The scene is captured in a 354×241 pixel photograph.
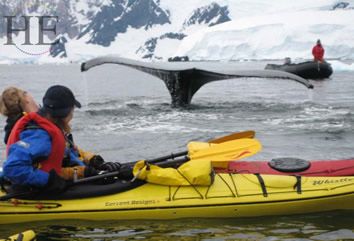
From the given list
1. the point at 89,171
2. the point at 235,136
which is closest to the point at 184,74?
the point at 235,136

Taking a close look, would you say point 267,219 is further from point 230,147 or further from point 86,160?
point 86,160

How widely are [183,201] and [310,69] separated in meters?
26.1

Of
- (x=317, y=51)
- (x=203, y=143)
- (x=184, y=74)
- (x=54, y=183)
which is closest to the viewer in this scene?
(x=54, y=183)

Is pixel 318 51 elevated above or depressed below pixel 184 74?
above

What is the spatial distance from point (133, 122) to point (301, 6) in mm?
152519

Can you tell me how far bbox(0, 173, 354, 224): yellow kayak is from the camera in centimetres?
645

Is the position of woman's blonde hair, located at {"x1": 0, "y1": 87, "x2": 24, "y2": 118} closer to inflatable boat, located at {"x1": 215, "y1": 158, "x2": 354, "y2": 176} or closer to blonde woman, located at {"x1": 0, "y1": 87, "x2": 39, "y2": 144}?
blonde woman, located at {"x1": 0, "y1": 87, "x2": 39, "y2": 144}

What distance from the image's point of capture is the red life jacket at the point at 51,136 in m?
5.77

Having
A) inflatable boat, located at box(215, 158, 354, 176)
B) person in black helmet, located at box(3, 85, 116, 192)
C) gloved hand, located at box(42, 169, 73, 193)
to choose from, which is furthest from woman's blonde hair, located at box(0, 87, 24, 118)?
inflatable boat, located at box(215, 158, 354, 176)

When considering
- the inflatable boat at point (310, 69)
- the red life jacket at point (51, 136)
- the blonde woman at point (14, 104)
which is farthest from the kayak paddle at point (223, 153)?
the inflatable boat at point (310, 69)

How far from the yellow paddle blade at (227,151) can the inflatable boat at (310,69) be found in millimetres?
24692

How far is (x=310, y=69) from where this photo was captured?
1220 inches

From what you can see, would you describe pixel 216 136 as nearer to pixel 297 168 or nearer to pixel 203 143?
pixel 203 143

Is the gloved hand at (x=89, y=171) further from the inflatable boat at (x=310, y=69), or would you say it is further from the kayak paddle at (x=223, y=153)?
the inflatable boat at (x=310, y=69)
